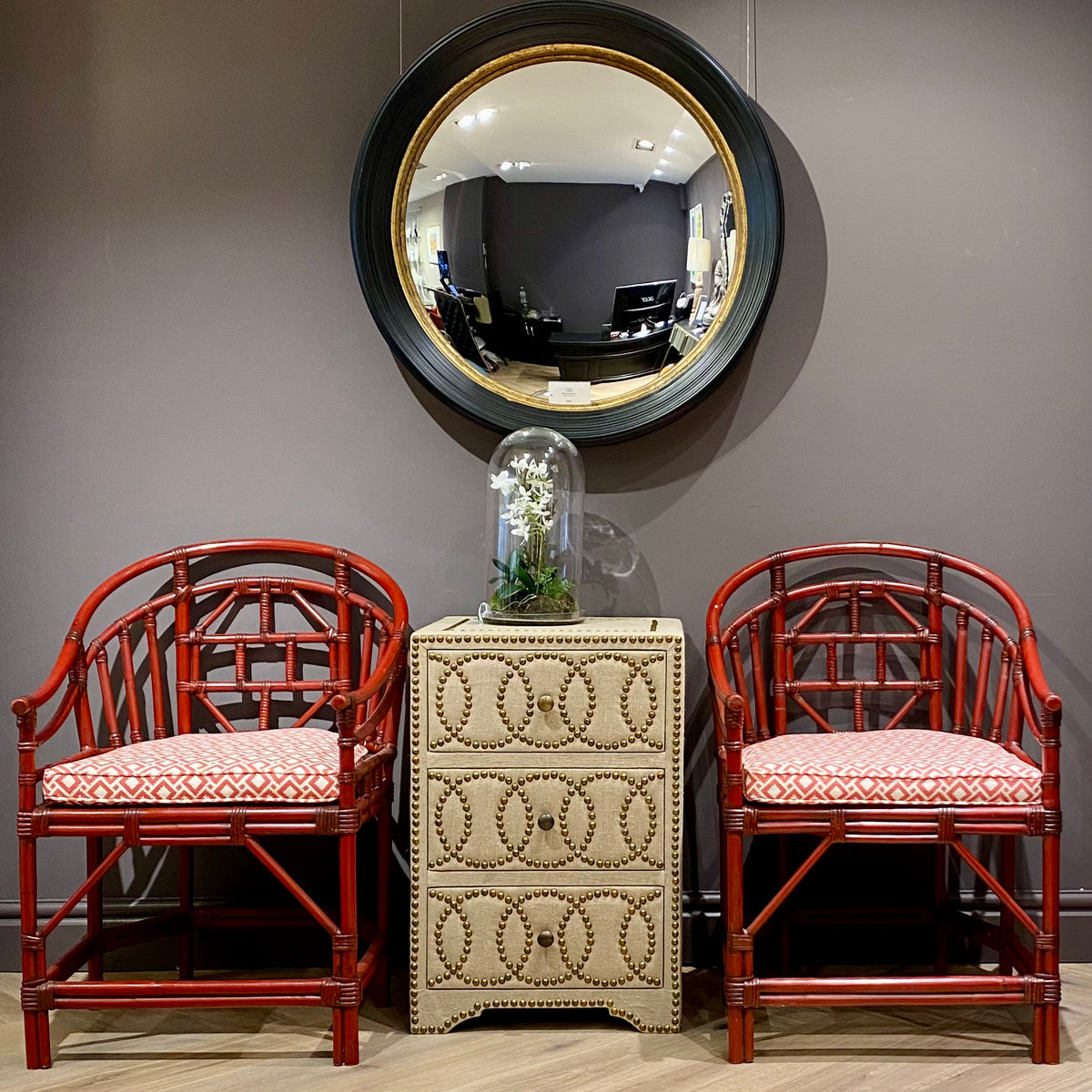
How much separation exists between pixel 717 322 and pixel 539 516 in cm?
62

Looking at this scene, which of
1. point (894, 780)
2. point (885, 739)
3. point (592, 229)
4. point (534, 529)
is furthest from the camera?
point (592, 229)

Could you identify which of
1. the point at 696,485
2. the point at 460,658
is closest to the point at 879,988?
the point at 460,658

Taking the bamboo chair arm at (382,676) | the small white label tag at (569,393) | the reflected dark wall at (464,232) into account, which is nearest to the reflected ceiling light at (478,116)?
the reflected dark wall at (464,232)

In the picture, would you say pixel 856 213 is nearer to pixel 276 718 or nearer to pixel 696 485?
pixel 696 485

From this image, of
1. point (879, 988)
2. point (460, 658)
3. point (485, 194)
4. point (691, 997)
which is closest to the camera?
point (879, 988)

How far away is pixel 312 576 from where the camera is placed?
7.98 ft

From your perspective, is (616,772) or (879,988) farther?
(616,772)

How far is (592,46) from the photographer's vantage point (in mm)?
2336

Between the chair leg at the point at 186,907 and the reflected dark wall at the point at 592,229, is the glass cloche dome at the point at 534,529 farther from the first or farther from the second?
the chair leg at the point at 186,907

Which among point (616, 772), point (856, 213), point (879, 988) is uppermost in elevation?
point (856, 213)

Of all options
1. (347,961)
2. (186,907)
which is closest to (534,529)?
(347,961)

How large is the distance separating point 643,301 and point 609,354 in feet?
0.47

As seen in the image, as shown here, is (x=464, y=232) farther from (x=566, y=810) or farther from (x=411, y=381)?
(x=566, y=810)

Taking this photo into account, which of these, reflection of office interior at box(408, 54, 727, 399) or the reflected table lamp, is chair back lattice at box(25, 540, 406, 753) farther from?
the reflected table lamp
